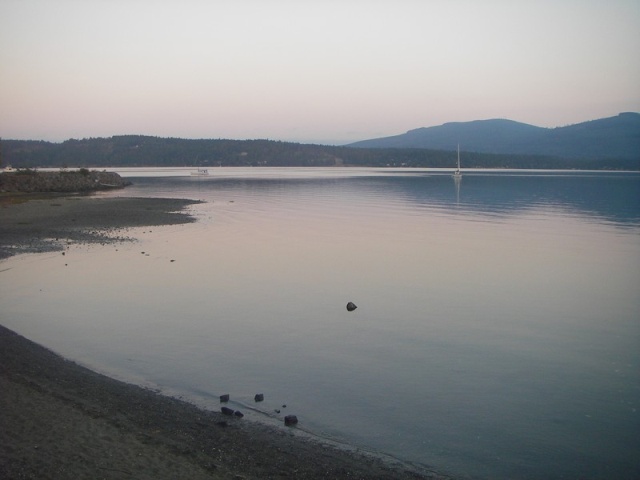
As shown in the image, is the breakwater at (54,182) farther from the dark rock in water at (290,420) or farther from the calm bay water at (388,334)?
the dark rock in water at (290,420)

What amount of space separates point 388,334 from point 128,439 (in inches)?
284

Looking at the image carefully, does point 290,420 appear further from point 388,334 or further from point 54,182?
point 54,182

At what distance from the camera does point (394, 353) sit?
12.1m

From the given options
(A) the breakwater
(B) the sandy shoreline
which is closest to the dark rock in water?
(B) the sandy shoreline

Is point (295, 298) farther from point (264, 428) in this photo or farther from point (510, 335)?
point (264, 428)

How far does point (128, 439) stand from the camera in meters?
7.25

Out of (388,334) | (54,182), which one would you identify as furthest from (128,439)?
(54,182)

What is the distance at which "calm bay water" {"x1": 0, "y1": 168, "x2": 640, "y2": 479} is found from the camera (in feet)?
28.4

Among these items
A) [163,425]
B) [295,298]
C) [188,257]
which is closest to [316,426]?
[163,425]

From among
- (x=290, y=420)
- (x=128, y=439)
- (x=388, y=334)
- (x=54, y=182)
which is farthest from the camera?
(x=54, y=182)

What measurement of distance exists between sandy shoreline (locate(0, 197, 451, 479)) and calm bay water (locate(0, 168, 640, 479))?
2.31 ft

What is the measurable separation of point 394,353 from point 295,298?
5.18 m

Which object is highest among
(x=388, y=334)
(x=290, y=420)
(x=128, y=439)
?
(x=128, y=439)

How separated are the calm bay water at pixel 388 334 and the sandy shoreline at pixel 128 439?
70cm
